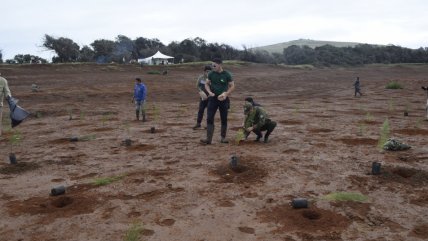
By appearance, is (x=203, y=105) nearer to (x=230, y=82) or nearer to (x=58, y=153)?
(x=230, y=82)

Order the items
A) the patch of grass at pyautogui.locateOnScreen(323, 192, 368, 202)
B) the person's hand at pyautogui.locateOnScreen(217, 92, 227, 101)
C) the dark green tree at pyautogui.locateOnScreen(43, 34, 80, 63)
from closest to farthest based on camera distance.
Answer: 1. the patch of grass at pyautogui.locateOnScreen(323, 192, 368, 202)
2. the person's hand at pyautogui.locateOnScreen(217, 92, 227, 101)
3. the dark green tree at pyautogui.locateOnScreen(43, 34, 80, 63)

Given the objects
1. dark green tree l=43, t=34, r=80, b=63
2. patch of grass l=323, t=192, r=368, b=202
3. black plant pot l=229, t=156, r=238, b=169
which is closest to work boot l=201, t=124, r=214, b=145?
black plant pot l=229, t=156, r=238, b=169

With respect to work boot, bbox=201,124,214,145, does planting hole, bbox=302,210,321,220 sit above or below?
below

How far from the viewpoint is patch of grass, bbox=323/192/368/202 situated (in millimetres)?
5121

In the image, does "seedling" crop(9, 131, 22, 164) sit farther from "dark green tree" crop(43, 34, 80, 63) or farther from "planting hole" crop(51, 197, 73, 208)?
"dark green tree" crop(43, 34, 80, 63)

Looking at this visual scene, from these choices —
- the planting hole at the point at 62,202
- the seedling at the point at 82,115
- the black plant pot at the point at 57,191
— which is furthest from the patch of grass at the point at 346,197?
the seedling at the point at 82,115

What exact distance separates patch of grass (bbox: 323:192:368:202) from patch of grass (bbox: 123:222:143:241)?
235 centimetres

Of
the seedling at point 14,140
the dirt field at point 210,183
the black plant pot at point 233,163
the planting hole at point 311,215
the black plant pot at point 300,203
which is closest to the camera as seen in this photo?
the dirt field at point 210,183

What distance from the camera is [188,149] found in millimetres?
8117

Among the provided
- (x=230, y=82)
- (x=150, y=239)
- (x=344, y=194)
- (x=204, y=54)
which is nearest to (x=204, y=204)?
(x=150, y=239)

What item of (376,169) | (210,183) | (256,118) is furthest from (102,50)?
(376,169)

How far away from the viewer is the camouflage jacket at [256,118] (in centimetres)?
823

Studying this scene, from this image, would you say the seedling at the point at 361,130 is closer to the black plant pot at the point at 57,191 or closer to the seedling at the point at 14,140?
the black plant pot at the point at 57,191

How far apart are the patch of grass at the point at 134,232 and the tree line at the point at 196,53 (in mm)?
45349
